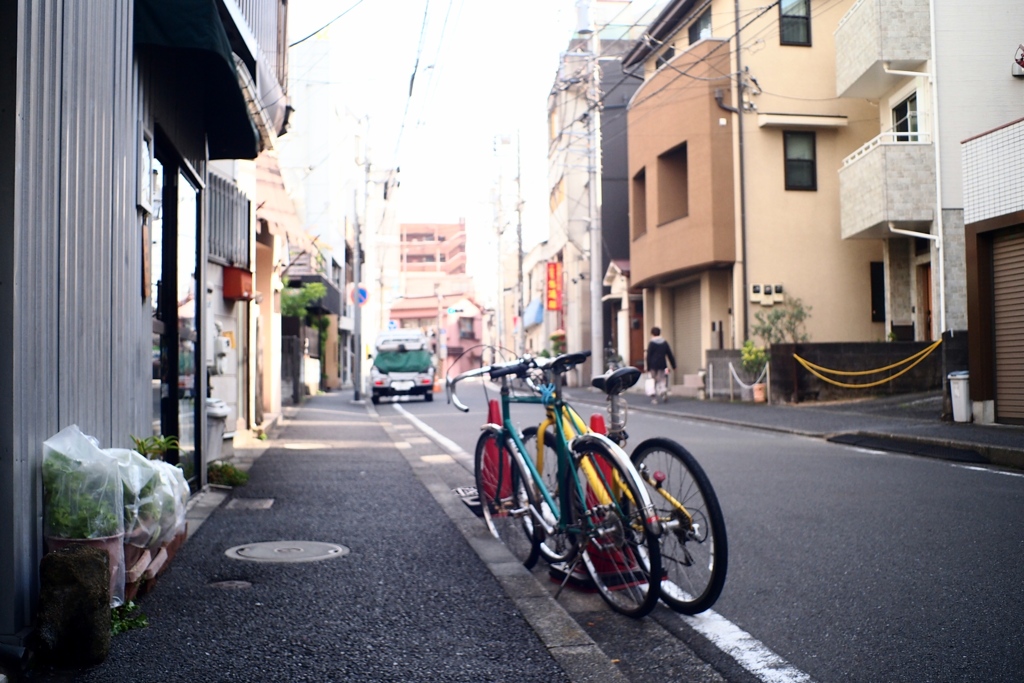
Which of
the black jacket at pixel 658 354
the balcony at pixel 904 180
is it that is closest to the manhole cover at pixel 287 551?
the balcony at pixel 904 180

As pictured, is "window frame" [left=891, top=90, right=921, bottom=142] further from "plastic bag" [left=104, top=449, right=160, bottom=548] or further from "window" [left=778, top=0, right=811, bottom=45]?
"plastic bag" [left=104, top=449, right=160, bottom=548]

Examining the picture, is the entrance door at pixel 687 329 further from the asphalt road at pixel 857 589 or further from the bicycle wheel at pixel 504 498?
the bicycle wheel at pixel 504 498

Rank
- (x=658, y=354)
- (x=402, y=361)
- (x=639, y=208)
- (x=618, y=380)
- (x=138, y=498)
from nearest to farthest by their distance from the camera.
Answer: (x=138, y=498) < (x=618, y=380) < (x=658, y=354) < (x=402, y=361) < (x=639, y=208)

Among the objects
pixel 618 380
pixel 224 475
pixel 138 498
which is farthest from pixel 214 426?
pixel 618 380

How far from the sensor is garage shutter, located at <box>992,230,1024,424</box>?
12.3 meters

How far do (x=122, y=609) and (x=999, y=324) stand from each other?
11900 mm

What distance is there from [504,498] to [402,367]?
2336 centimetres

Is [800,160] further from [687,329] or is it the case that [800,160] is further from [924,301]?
[687,329]

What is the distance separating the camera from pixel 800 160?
81.4ft

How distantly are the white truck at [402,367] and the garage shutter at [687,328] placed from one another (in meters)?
7.79

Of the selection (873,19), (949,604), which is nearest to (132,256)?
(949,604)

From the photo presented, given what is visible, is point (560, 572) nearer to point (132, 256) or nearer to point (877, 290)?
point (132, 256)

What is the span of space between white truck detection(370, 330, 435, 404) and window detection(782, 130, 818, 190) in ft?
38.8

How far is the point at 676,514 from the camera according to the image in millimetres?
4098
